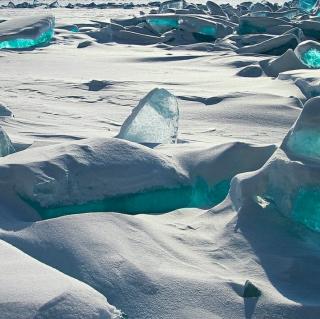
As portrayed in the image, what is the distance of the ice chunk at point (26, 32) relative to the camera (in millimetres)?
5723

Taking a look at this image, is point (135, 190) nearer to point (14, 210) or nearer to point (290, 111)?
point (14, 210)

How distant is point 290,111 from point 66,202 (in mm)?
1472

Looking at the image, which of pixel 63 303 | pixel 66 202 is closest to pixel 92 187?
pixel 66 202

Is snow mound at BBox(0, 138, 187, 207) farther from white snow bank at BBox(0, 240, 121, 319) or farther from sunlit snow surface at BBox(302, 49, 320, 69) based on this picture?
sunlit snow surface at BBox(302, 49, 320, 69)

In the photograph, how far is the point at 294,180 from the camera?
1.72 meters

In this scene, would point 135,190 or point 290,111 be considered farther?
point 290,111

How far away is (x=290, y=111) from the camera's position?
9.91 feet

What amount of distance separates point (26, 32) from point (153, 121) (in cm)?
372

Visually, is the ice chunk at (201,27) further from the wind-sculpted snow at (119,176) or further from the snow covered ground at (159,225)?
the wind-sculpted snow at (119,176)

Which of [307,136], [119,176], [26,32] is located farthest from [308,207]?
[26,32]

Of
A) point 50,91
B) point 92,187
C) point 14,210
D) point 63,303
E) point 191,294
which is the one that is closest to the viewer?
point 63,303

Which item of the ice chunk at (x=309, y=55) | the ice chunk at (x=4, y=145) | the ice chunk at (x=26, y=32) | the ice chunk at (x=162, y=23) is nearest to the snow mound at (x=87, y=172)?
the ice chunk at (x=4, y=145)

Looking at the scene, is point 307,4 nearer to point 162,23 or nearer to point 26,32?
point 162,23

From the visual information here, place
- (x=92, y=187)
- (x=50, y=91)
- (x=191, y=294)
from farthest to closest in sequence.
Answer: (x=50, y=91)
(x=92, y=187)
(x=191, y=294)
